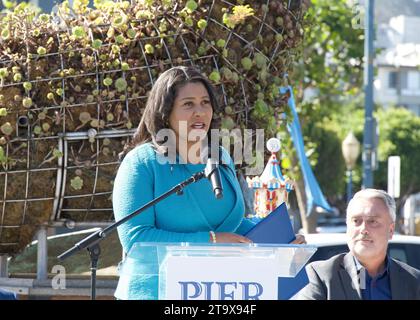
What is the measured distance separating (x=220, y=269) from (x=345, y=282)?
72 centimetres

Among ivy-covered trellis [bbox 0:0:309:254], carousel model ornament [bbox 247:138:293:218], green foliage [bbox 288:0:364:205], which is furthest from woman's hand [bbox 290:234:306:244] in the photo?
green foliage [bbox 288:0:364:205]

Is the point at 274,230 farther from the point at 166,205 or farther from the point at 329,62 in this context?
the point at 329,62

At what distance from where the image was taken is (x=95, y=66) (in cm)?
457

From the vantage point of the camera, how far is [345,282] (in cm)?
344

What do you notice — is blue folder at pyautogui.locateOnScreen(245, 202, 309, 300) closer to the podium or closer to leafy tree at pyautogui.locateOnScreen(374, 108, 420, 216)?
the podium

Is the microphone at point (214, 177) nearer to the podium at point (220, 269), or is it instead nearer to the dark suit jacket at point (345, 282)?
the podium at point (220, 269)

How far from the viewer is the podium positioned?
2902 millimetres

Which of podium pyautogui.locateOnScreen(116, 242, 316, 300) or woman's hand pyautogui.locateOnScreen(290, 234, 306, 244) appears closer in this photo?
podium pyautogui.locateOnScreen(116, 242, 316, 300)

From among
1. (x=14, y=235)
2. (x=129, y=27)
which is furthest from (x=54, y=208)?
(x=129, y=27)

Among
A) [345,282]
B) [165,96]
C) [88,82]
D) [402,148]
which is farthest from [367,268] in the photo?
[402,148]

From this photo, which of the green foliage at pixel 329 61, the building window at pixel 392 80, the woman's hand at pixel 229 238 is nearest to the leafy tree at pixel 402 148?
the green foliage at pixel 329 61

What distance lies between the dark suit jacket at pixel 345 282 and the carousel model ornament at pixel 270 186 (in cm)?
109

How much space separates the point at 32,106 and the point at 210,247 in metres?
1.84
